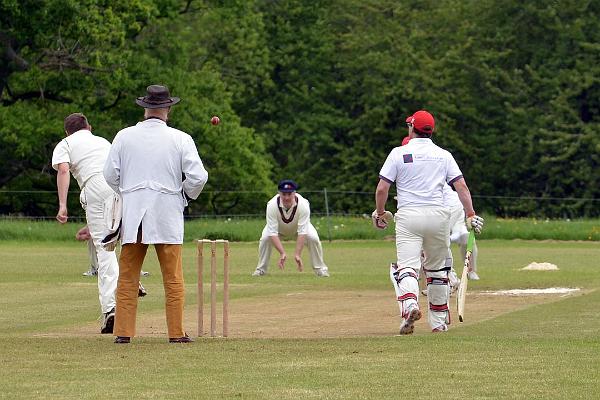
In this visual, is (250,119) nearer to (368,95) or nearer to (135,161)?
(368,95)

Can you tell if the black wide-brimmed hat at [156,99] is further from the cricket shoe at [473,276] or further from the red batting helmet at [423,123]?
the cricket shoe at [473,276]

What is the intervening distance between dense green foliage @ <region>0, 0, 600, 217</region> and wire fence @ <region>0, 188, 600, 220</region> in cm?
13

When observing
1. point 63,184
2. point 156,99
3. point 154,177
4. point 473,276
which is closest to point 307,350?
point 154,177

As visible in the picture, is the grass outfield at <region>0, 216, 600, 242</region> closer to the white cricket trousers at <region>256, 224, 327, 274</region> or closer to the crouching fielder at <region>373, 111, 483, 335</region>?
the white cricket trousers at <region>256, 224, 327, 274</region>

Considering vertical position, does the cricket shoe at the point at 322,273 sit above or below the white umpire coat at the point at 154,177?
below

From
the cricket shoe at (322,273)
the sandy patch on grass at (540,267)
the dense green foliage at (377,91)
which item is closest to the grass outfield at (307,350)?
the cricket shoe at (322,273)

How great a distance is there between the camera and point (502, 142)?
63.0 m

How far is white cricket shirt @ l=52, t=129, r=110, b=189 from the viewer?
12984 millimetres

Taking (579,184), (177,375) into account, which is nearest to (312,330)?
(177,375)

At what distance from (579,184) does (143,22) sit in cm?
2135

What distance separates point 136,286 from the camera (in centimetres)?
1108

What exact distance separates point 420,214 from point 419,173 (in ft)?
1.10

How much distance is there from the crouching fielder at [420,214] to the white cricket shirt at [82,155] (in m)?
2.49

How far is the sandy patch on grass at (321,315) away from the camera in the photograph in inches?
492
